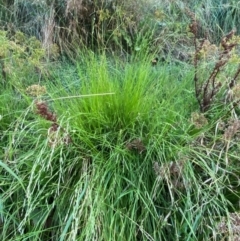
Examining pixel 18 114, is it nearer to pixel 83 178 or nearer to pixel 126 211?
pixel 83 178

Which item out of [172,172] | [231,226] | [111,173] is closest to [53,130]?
[111,173]

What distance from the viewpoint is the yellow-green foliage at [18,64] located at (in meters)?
1.92

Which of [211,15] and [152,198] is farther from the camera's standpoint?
[211,15]

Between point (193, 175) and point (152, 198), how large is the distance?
0.53ft

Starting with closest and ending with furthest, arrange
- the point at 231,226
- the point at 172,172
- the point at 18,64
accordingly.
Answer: the point at 231,226
the point at 172,172
the point at 18,64

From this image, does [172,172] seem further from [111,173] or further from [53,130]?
[53,130]

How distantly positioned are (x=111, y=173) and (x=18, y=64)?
2.61 ft

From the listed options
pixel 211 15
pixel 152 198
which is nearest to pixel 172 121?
pixel 152 198

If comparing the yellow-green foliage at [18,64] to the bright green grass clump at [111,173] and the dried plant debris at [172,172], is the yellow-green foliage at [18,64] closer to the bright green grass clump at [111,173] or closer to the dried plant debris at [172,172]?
the bright green grass clump at [111,173]

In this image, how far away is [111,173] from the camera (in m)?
1.54

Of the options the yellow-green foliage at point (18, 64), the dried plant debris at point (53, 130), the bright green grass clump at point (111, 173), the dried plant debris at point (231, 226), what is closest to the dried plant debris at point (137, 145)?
the bright green grass clump at point (111, 173)

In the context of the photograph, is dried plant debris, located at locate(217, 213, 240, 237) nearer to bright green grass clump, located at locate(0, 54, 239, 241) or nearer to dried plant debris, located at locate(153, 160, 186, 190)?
bright green grass clump, located at locate(0, 54, 239, 241)

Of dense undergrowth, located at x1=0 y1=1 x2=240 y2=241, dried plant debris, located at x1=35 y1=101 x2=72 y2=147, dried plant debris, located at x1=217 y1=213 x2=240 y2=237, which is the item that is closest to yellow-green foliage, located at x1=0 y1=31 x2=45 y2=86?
dense undergrowth, located at x1=0 y1=1 x2=240 y2=241

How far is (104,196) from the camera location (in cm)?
149
